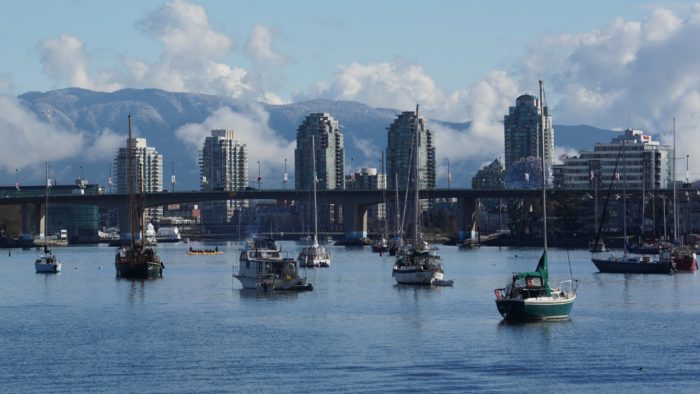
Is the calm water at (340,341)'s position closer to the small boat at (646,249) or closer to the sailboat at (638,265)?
the sailboat at (638,265)

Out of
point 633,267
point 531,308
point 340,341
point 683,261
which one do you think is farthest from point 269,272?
point 683,261

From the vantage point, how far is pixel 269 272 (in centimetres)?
10038

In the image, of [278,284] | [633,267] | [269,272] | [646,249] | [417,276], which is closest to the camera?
[278,284]

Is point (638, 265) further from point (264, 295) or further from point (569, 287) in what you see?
point (264, 295)

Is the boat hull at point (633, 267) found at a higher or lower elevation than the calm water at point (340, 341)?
higher

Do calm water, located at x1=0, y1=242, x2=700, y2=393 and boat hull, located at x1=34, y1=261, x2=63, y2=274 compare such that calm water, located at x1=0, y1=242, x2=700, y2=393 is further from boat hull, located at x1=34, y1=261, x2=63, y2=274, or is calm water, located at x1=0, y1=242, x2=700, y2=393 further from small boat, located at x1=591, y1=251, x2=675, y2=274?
boat hull, located at x1=34, y1=261, x2=63, y2=274

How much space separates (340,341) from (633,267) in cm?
6355

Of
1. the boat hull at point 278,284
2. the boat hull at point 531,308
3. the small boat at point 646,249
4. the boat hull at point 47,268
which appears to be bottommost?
the boat hull at point 531,308

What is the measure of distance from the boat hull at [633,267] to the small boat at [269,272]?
36.4 meters

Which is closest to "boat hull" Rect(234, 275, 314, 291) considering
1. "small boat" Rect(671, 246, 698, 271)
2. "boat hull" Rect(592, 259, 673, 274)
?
"boat hull" Rect(592, 259, 673, 274)

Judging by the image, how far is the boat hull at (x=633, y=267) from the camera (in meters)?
125

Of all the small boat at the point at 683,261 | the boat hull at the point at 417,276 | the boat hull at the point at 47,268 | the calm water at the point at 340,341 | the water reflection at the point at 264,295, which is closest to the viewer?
the calm water at the point at 340,341

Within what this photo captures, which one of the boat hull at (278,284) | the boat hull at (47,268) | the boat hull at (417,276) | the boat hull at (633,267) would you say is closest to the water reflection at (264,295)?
the boat hull at (278,284)

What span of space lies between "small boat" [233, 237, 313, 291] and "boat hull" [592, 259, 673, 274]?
36390 millimetres
